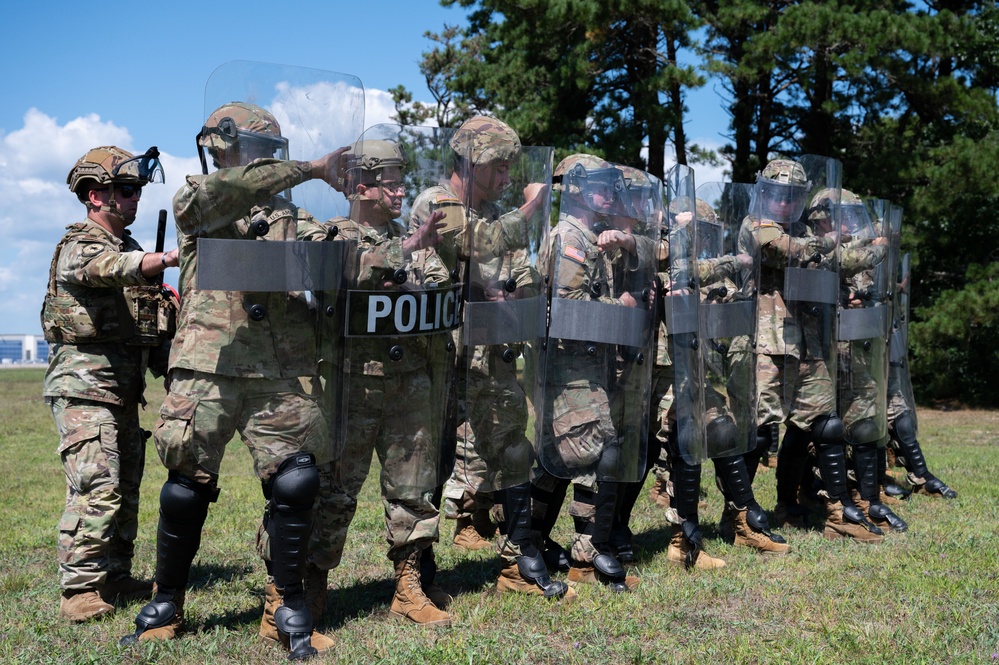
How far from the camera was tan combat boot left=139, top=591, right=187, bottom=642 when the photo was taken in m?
3.79

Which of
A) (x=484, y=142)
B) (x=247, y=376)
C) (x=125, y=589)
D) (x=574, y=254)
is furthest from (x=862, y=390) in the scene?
(x=125, y=589)

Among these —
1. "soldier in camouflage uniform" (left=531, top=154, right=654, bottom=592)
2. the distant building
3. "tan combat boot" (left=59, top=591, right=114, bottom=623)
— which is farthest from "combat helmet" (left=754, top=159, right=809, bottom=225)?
the distant building

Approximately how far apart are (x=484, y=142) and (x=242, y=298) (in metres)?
1.38

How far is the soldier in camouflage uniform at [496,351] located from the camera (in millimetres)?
4332

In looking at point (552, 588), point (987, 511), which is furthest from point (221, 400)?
point (987, 511)

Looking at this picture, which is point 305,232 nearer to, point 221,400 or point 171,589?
point 221,400

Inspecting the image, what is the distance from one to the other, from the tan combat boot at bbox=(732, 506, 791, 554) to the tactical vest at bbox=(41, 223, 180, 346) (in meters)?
3.47

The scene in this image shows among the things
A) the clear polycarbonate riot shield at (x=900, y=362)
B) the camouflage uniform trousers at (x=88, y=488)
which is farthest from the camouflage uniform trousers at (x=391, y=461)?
the clear polycarbonate riot shield at (x=900, y=362)

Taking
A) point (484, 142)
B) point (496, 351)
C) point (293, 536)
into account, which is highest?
point (484, 142)

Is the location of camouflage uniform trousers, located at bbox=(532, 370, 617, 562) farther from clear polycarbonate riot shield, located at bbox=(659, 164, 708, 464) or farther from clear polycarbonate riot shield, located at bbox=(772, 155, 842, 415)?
clear polycarbonate riot shield, located at bbox=(772, 155, 842, 415)

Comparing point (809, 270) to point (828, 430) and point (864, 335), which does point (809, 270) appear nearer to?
point (864, 335)

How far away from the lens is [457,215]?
418 centimetres

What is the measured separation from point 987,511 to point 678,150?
37.1 feet

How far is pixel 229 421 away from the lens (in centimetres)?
365
